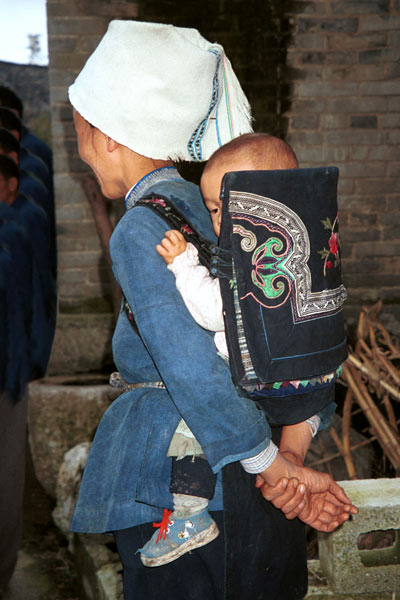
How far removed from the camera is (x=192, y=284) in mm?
1186

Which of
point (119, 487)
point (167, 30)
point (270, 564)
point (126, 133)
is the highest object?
point (167, 30)

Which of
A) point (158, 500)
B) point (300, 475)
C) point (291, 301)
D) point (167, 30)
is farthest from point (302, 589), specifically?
point (167, 30)

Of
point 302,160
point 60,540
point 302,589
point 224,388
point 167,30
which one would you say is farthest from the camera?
point 302,160

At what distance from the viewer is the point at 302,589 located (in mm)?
1460

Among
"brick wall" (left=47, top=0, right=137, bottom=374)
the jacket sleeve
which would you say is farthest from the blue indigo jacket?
"brick wall" (left=47, top=0, right=137, bottom=374)

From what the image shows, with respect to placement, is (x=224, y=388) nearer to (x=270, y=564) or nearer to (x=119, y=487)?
(x=119, y=487)

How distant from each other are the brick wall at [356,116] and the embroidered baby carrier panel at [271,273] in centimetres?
399

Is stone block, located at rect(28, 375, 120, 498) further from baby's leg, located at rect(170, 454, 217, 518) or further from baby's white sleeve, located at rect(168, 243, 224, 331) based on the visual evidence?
baby's white sleeve, located at rect(168, 243, 224, 331)

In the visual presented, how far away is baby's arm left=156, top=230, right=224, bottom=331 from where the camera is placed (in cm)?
118

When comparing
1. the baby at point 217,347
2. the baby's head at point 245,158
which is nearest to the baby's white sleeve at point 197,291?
the baby at point 217,347

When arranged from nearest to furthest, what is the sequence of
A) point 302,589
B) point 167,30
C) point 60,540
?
point 167,30 < point 302,589 < point 60,540

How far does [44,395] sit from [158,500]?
3.64 metres

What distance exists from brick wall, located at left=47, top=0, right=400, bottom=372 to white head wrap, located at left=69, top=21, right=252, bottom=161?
12.2ft

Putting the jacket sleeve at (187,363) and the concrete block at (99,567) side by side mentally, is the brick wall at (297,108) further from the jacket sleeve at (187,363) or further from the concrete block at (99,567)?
the jacket sleeve at (187,363)
